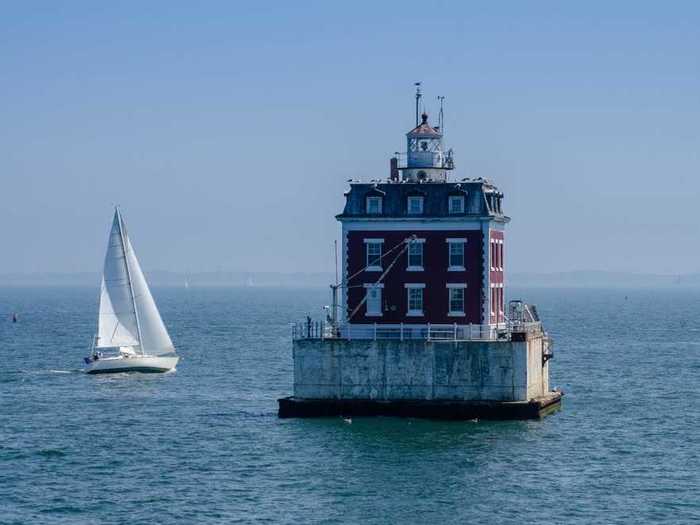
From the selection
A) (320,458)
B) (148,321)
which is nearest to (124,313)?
(148,321)

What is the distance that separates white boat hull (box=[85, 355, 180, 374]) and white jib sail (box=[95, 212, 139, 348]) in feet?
13.2

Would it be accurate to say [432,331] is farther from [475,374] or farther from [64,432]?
[64,432]

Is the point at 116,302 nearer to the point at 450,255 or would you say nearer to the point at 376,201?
the point at 376,201

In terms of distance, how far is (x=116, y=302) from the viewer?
329 ft

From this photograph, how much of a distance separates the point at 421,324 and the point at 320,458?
1135 centimetres

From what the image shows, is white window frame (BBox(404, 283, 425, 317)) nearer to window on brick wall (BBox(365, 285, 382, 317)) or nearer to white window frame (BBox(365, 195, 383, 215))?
window on brick wall (BBox(365, 285, 382, 317))

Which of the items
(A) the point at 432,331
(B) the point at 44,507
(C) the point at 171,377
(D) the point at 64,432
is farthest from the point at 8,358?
(B) the point at 44,507

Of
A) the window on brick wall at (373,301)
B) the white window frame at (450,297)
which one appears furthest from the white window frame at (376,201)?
the white window frame at (450,297)

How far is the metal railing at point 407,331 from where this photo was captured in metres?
66.4

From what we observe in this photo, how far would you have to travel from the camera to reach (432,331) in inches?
2623

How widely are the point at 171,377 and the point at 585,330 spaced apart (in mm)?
73194

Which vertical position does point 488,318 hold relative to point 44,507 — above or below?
above

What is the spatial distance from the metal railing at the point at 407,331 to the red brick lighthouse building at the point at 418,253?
0.45 meters

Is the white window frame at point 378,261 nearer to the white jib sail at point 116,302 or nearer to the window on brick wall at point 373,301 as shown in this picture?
the window on brick wall at point 373,301
